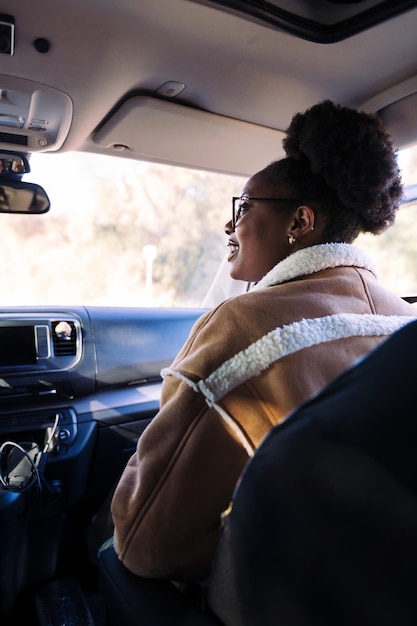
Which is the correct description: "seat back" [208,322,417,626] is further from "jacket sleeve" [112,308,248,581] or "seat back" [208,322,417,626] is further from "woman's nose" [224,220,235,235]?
"woman's nose" [224,220,235,235]

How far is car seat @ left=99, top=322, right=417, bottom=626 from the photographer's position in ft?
1.87

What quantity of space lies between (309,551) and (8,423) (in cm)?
195

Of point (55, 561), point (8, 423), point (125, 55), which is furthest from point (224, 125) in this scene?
point (55, 561)

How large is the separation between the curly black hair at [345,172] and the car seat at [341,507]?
34.5 inches


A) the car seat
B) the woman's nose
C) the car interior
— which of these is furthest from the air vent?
the car seat

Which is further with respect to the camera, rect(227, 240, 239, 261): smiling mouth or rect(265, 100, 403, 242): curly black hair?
rect(227, 240, 239, 261): smiling mouth

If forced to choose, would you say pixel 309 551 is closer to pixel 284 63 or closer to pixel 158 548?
pixel 158 548

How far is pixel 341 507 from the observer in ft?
1.95

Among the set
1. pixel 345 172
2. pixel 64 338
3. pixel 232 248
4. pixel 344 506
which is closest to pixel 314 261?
pixel 345 172

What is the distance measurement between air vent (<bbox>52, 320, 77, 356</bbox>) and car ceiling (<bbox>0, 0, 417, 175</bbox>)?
865 millimetres

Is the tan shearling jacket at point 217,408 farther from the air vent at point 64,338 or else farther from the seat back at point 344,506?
the air vent at point 64,338

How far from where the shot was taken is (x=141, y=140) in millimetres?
2305

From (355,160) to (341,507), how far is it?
114 centimetres

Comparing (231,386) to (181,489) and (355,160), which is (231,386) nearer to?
(181,489)
